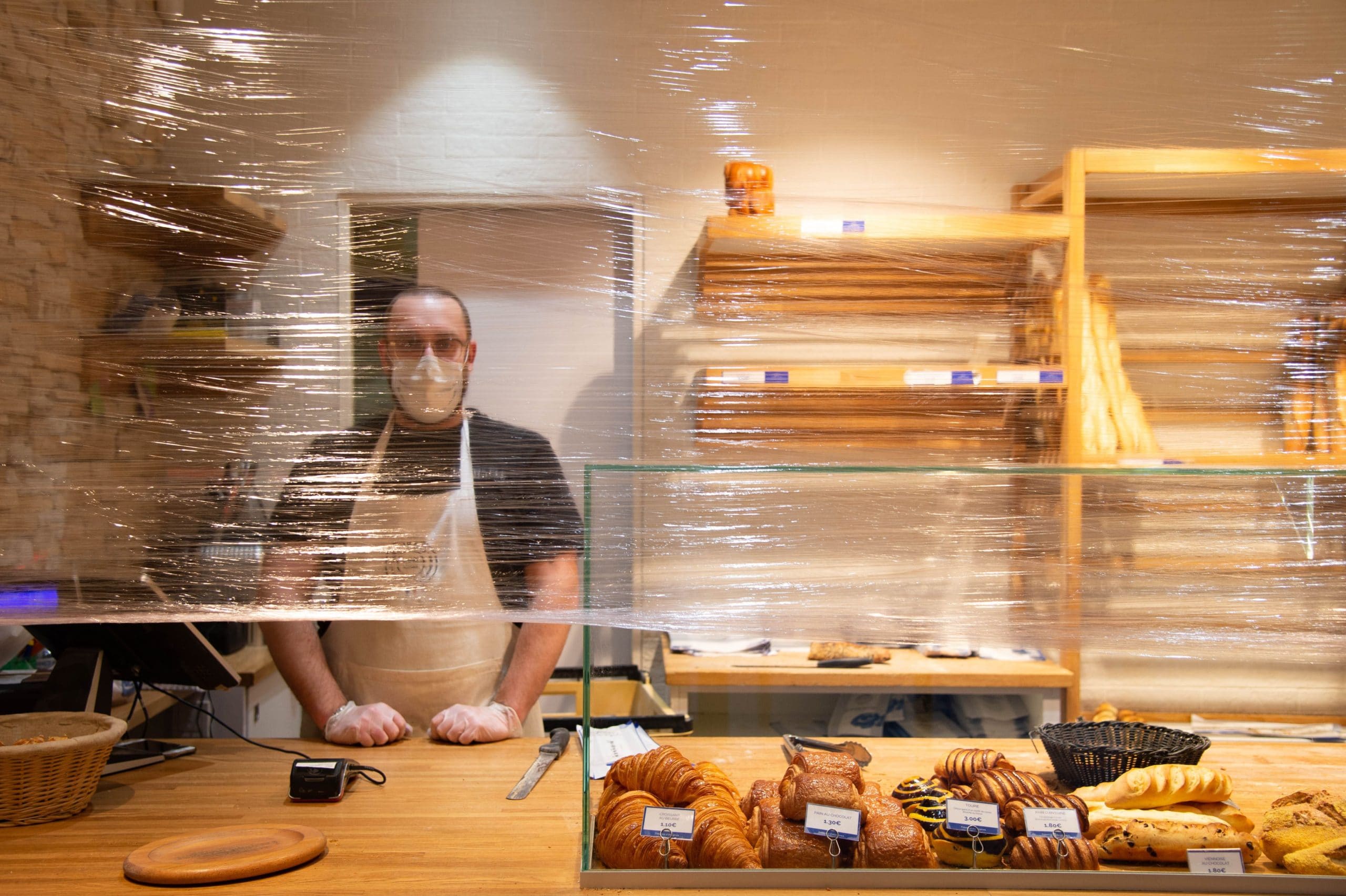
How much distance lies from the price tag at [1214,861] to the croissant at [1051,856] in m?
0.10

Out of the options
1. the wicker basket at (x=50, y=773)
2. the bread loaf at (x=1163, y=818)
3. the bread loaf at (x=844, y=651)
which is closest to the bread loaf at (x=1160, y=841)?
the bread loaf at (x=1163, y=818)

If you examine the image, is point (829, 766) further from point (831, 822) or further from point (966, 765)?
point (966, 765)

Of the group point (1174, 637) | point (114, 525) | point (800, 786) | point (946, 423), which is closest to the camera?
point (800, 786)

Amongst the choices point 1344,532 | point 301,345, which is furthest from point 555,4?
point 1344,532

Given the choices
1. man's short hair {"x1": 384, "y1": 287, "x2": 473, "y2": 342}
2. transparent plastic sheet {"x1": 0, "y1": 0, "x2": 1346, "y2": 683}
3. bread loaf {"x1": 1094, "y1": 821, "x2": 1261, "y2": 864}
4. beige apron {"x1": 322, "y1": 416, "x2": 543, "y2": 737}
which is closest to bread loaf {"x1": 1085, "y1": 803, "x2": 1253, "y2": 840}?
bread loaf {"x1": 1094, "y1": 821, "x2": 1261, "y2": 864}

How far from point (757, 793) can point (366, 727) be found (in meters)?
0.74

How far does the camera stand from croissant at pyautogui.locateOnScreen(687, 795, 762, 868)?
100cm

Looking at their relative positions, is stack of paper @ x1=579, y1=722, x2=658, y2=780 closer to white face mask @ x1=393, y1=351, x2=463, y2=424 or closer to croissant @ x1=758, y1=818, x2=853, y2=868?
croissant @ x1=758, y1=818, x2=853, y2=868

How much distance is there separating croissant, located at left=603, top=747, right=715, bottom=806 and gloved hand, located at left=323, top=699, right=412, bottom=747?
0.58 m

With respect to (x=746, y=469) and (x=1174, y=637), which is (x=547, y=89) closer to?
(x=746, y=469)

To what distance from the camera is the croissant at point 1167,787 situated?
1.05 meters

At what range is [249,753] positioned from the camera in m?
1.50

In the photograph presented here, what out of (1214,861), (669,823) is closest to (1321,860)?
(1214,861)

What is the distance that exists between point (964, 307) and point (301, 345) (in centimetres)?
98
